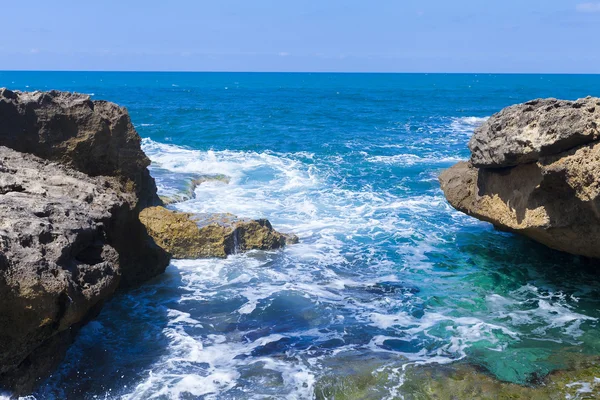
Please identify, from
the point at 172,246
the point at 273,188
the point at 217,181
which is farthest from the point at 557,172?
the point at 217,181

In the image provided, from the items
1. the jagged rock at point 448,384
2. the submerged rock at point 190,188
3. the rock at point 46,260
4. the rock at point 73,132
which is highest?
the rock at point 73,132

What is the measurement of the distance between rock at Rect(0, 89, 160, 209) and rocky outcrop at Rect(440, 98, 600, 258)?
624cm

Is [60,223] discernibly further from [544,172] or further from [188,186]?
[188,186]

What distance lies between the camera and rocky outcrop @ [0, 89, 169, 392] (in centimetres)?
588

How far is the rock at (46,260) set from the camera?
582 cm

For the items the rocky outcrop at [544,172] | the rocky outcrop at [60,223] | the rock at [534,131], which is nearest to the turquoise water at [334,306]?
the rocky outcrop at [60,223]

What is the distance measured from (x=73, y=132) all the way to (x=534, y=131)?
24.3 feet

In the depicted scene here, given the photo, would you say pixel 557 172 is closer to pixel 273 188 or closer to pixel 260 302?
pixel 260 302

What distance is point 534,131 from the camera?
8898mm

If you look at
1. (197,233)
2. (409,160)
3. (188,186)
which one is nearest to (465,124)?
(409,160)

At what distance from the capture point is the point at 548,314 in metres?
9.08

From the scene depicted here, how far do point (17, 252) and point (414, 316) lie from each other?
5.84 m

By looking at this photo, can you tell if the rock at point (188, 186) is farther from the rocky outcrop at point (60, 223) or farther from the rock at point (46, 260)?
the rock at point (46, 260)

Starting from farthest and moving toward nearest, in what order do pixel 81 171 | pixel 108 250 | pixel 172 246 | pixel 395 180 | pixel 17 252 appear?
pixel 395 180 < pixel 172 246 < pixel 81 171 < pixel 108 250 < pixel 17 252
